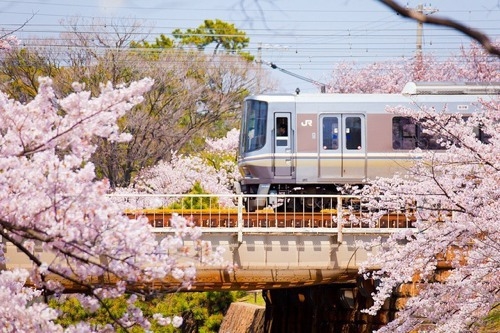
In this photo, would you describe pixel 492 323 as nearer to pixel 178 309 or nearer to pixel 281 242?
pixel 281 242

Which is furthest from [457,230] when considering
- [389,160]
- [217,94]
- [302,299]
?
[217,94]

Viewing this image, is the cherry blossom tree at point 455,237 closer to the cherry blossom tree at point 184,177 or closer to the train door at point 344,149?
the train door at point 344,149

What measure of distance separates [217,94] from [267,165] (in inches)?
803

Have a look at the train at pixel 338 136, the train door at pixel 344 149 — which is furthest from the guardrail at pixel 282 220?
the train door at pixel 344 149

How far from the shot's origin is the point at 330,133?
2384 cm

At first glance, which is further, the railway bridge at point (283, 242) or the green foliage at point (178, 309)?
the green foliage at point (178, 309)

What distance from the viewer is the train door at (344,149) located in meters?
23.8

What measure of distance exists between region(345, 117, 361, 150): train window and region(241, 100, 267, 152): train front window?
5.31 ft

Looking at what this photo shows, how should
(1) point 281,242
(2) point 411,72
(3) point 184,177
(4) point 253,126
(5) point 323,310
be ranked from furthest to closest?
(2) point 411,72 → (3) point 184,177 → (5) point 323,310 → (4) point 253,126 → (1) point 281,242

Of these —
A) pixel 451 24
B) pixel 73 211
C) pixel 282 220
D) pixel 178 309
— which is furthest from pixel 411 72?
pixel 451 24

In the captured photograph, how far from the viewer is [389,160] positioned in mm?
23797

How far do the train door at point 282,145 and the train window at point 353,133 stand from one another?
1.10 metres

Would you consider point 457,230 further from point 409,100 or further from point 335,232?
point 409,100

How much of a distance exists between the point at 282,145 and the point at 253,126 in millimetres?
864
